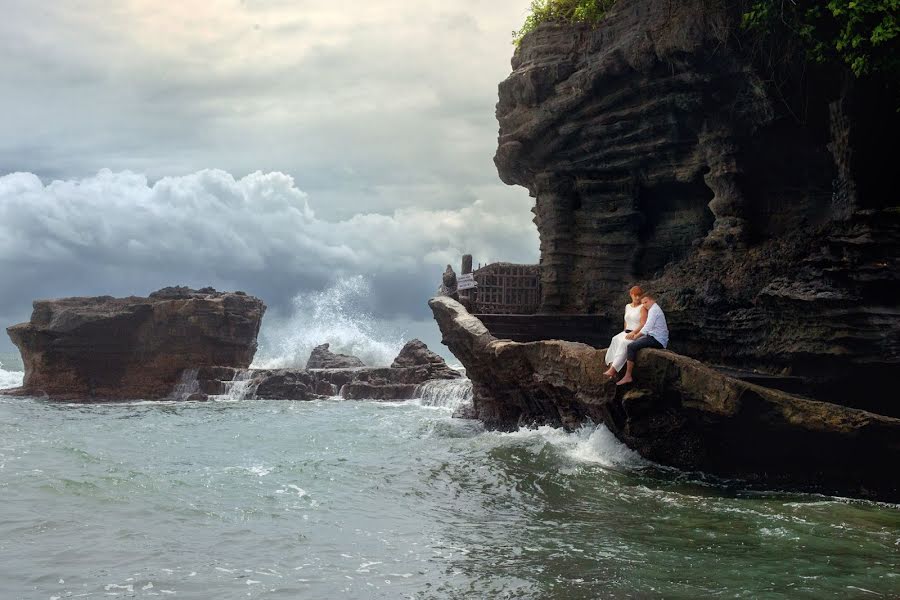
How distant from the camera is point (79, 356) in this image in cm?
3120

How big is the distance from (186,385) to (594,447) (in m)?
21.6

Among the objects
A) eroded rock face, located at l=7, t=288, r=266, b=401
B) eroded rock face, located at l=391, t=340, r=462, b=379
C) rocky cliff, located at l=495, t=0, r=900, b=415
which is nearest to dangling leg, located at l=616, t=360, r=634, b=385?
rocky cliff, located at l=495, t=0, r=900, b=415

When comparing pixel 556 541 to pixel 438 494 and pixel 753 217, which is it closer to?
pixel 438 494

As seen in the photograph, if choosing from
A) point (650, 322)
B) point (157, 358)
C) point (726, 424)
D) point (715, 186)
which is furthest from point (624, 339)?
point (157, 358)

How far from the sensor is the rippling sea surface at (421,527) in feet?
24.2

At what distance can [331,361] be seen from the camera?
1430 inches

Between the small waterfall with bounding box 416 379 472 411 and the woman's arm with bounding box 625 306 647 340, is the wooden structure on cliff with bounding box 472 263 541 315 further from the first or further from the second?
the woman's arm with bounding box 625 306 647 340

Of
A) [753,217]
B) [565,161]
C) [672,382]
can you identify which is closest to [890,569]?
[672,382]

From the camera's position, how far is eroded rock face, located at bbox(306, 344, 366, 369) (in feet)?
118

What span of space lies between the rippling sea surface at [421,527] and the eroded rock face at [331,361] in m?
19.6

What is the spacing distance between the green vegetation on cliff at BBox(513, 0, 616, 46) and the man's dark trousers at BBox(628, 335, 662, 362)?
358 inches

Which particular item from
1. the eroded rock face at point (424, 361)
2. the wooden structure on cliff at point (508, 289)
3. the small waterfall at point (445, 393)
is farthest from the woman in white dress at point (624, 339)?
the eroded rock face at point (424, 361)

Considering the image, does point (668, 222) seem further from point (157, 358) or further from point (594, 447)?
point (157, 358)

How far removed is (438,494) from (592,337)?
9283 mm
